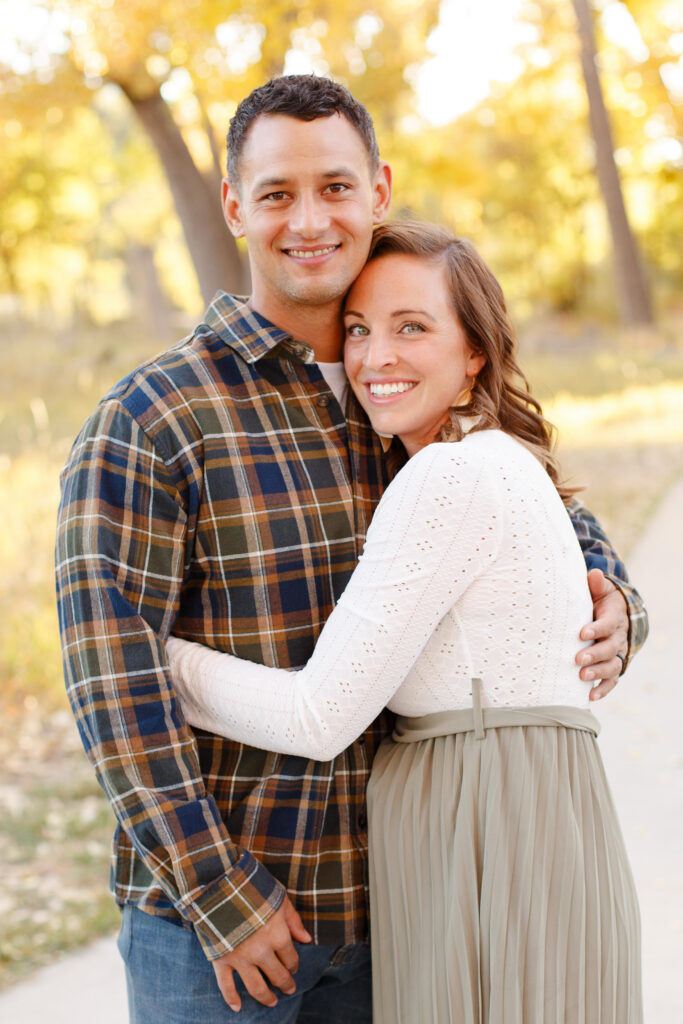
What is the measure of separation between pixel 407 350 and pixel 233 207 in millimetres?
570

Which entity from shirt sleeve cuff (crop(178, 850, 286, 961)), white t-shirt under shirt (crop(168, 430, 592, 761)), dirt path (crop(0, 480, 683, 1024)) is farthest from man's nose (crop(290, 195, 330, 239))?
dirt path (crop(0, 480, 683, 1024))

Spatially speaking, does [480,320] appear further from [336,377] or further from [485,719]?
[485,719]

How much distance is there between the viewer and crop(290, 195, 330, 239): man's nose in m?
2.18

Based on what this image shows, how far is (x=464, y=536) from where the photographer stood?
1851mm

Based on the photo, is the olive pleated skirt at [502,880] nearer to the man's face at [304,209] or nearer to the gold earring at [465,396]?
the gold earring at [465,396]

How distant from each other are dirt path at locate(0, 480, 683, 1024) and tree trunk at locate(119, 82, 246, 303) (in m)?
5.41

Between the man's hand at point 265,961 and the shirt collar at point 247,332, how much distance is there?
1120 mm

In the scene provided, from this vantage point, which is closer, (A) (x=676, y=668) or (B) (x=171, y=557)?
(B) (x=171, y=557)

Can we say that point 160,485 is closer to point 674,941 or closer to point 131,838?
point 131,838

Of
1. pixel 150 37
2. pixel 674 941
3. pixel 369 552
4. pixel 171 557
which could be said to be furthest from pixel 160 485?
pixel 150 37

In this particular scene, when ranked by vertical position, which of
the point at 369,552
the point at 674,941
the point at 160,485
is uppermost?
the point at 160,485

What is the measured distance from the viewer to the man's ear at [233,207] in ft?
7.64

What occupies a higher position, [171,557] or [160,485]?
[160,485]

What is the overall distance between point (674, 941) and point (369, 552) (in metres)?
2.52
